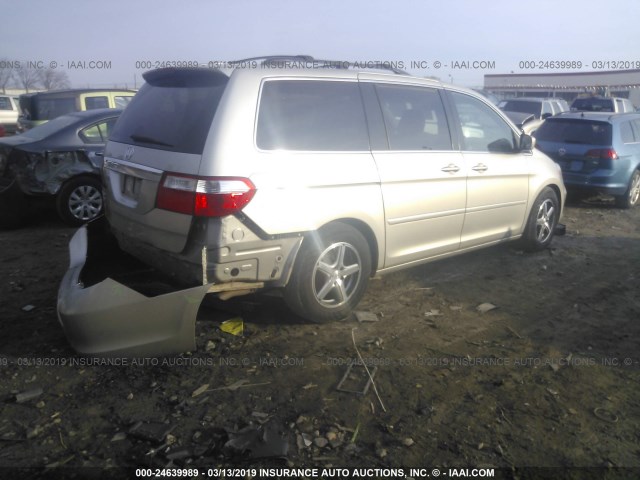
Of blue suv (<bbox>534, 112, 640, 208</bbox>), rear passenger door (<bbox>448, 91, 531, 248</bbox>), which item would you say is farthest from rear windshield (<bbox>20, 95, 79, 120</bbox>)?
blue suv (<bbox>534, 112, 640, 208</bbox>)

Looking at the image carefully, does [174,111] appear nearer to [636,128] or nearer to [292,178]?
[292,178]

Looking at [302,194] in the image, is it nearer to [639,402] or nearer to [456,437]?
[456,437]

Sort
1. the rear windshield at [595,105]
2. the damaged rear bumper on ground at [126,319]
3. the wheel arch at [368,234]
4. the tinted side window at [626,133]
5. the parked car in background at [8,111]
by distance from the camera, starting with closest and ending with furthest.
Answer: the damaged rear bumper on ground at [126,319] < the wheel arch at [368,234] < the tinted side window at [626,133] < the rear windshield at [595,105] < the parked car in background at [8,111]

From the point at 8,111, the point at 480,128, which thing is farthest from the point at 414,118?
the point at 8,111

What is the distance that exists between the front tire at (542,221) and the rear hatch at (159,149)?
393 cm

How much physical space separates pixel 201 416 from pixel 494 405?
167 centimetres

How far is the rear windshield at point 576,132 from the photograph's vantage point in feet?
28.8

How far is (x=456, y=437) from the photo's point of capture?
2699 mm

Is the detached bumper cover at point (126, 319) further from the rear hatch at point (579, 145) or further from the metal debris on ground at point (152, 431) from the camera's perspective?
the rear hatch at point (579, 145)

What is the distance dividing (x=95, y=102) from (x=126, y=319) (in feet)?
31.9

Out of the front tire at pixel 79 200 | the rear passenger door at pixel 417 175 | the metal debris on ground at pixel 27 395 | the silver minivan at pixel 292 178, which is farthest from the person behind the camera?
the front tire at pixel 79 200

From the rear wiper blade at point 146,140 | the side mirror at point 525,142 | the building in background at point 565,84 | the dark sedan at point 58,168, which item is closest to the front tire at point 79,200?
the dark sedan at point 58,168

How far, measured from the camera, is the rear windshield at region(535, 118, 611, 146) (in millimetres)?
8789

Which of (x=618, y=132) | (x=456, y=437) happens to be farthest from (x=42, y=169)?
(x=618, y=132)
